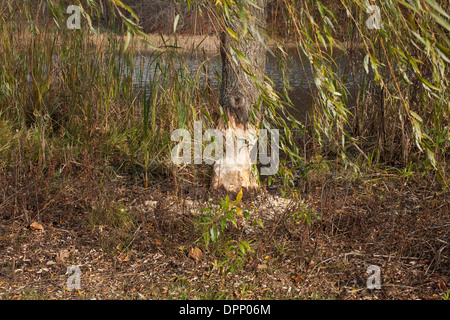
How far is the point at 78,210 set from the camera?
3355mm

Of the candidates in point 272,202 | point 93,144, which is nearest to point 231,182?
point 272,202

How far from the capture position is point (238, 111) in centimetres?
337

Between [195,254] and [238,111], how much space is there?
1.10 metres

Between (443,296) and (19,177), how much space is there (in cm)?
283

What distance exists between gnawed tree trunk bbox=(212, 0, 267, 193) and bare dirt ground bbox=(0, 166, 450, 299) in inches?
7.7

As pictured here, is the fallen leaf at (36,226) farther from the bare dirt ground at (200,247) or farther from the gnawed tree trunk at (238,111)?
the gnawed tree trunk at (238,111)

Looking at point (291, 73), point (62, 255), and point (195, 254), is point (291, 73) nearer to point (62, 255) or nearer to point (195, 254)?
point (195, 254)

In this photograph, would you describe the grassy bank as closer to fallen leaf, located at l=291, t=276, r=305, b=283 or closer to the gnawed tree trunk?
fallen leaf, located at l=291, t=276, r=305, b=283

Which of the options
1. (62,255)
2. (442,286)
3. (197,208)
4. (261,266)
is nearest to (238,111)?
(197,208)

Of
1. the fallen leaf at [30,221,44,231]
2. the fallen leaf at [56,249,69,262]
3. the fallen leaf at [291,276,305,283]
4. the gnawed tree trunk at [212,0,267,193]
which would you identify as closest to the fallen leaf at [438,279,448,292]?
the fallen leaf at [291,276,305,283]

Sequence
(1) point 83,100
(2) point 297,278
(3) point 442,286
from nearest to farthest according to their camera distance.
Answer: (3) point 442,286 < (2) point 297,278 < (1) point 83,100

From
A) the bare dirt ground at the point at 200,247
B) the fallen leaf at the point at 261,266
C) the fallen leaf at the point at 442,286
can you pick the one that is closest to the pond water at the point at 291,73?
the bare dirt ground at the point at 200,247
